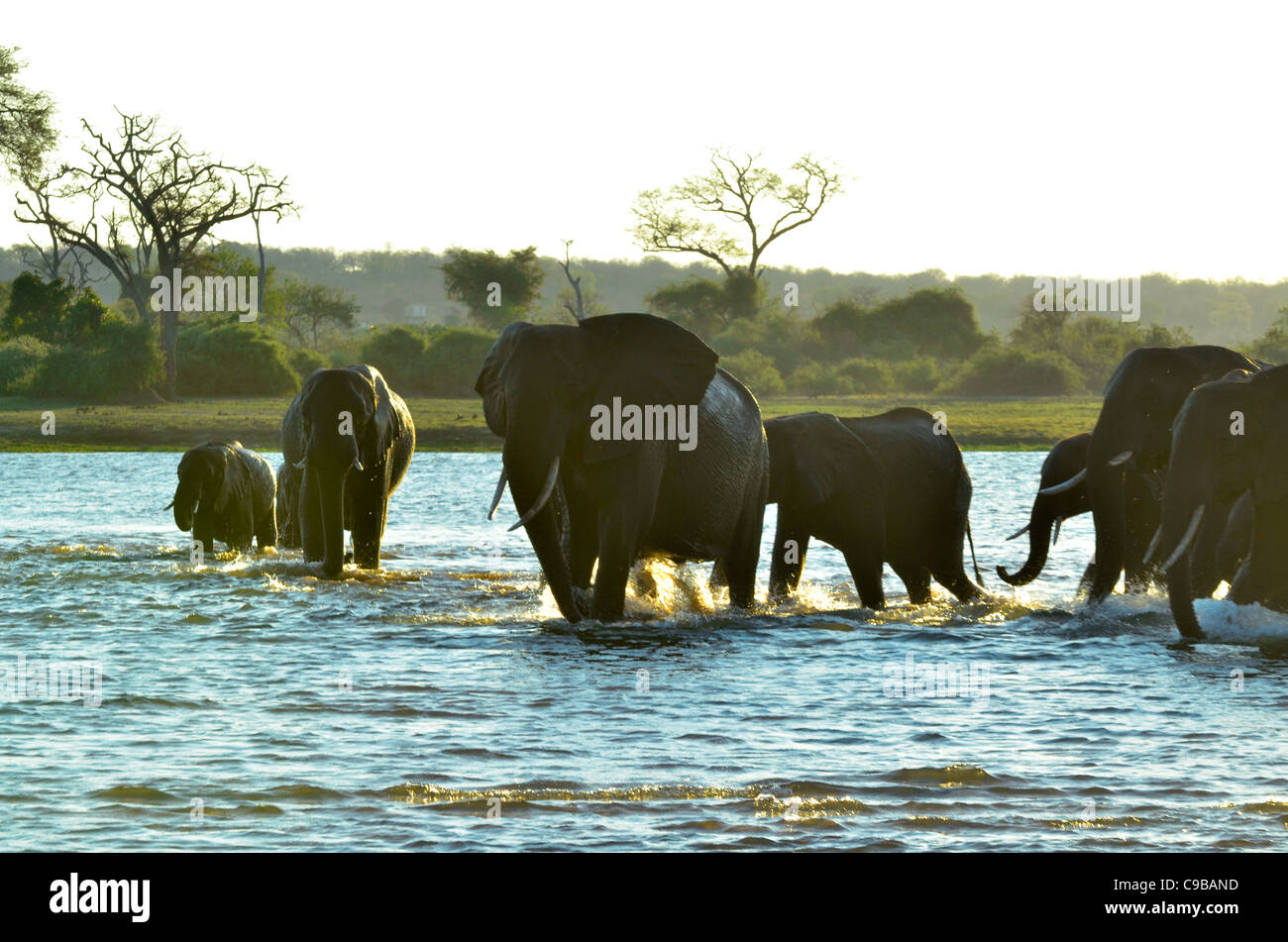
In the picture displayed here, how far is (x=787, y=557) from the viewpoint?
1346cm

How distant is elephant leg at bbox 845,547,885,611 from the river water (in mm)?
144

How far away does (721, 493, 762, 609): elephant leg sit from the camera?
12.5 meters

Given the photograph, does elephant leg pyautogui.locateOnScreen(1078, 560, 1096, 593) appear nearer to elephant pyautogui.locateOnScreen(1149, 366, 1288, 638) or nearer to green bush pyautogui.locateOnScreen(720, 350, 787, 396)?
elephant pyautogui.locateOnScreen(1149, 366, 1288, 638)

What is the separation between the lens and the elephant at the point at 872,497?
42.1 feet

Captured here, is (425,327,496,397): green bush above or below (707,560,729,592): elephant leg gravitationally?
above

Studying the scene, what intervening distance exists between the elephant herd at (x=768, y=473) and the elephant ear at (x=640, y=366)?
14mm

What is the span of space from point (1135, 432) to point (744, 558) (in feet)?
9.67

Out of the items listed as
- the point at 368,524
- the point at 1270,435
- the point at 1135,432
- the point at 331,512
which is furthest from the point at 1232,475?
the point at 368,524

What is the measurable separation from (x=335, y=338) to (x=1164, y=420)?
7306 centimetres

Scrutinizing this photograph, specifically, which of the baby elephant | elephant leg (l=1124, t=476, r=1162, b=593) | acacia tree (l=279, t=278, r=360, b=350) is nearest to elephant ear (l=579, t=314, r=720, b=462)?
elephant leg (l=1124, t=476, r=1162, b=593)

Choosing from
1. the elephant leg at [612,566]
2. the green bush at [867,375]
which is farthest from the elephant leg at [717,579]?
the green bush at [867,375]

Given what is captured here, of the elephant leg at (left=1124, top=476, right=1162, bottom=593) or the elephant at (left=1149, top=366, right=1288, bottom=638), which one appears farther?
the elephant leg at (left=1124, top=476, right=1162, bottom=593)

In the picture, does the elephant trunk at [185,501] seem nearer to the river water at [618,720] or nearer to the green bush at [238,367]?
the river water at [618,720]
